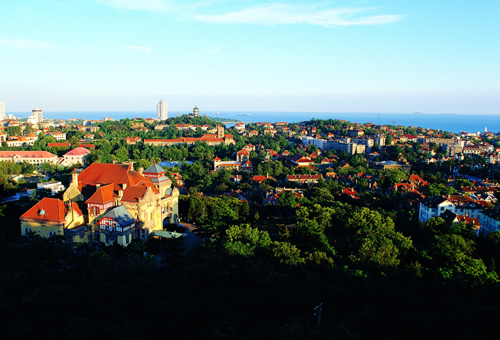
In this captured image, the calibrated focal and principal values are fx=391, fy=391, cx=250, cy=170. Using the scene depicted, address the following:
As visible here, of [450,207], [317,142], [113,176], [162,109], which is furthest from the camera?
[162,109]

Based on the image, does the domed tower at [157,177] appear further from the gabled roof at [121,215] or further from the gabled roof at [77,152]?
the gabled roof at [77,152]

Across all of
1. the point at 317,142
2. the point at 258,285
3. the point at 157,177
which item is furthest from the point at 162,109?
the point at 258,285

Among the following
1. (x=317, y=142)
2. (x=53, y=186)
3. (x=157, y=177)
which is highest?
(x=317, y=142)

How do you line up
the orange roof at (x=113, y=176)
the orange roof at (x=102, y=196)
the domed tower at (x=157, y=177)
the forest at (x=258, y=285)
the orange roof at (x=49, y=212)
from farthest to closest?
the domed tower at (x=157, y=177), the orange roof at (x=113, y=176), the orange roof at (x=102, y=196), the orange roof at (x=49, y=212), the forest at (x=258, y=285)

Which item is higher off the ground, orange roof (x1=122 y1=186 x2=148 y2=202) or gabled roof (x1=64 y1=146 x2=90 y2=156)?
orange roof (x1=122 y1=186 x2=148 y2=202)

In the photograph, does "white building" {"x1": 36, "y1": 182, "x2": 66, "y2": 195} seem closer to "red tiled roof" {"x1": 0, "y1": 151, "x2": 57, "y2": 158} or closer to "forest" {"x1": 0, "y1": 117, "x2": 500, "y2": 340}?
"forest" {"x1": 0, "y1": 117, "x2": 500, "y2": 340}

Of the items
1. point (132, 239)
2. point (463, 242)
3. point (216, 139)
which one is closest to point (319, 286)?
point (463, 242)

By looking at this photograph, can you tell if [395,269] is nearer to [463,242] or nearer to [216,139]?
[463,242]

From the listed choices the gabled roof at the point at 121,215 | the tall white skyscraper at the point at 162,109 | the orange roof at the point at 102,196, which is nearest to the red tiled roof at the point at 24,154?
the orange roof at the point at 102,196

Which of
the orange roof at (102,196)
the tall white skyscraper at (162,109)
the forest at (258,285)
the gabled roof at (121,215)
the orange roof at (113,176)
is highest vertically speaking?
the tall white skyscraper at (162,109)

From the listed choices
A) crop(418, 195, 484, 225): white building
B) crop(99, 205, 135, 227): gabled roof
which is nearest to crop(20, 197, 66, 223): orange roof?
crop(99, 205, 135, 227): gabled roof

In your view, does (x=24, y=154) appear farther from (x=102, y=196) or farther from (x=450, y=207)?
(x=450, y=207)
